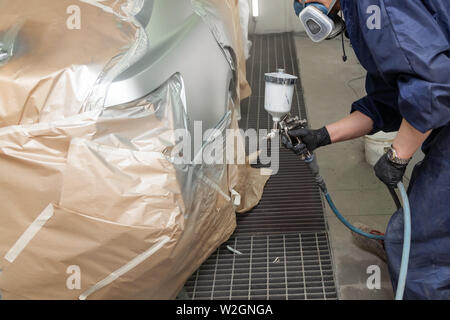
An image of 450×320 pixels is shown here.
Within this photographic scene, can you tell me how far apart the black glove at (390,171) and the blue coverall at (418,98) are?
108 mm

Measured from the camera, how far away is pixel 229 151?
1964 mm

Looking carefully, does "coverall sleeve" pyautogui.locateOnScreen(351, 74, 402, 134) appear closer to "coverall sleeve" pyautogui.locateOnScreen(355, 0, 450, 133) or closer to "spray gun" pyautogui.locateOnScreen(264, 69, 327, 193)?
"spray gun" pyautogui.locateOnScreen(264, 69, 327, 193)

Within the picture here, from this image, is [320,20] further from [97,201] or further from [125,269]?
[125,269]

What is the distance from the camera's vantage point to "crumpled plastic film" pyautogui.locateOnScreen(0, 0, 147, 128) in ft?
4.03

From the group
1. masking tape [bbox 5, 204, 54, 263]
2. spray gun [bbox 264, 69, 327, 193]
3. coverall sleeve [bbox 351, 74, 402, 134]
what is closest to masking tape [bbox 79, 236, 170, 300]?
masking tape [bbox 5, 204, 54, 263]

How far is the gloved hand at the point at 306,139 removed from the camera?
185cm

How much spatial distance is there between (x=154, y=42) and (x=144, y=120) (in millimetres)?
405

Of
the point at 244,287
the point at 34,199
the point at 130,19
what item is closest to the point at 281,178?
the point at 244,287

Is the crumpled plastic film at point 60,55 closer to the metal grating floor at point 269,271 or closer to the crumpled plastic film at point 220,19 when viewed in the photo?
the crumpled plastic film at point 220,19

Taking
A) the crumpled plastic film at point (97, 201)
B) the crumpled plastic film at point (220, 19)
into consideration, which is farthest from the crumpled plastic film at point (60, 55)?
the crumpled plastic film at point (220, 19)
